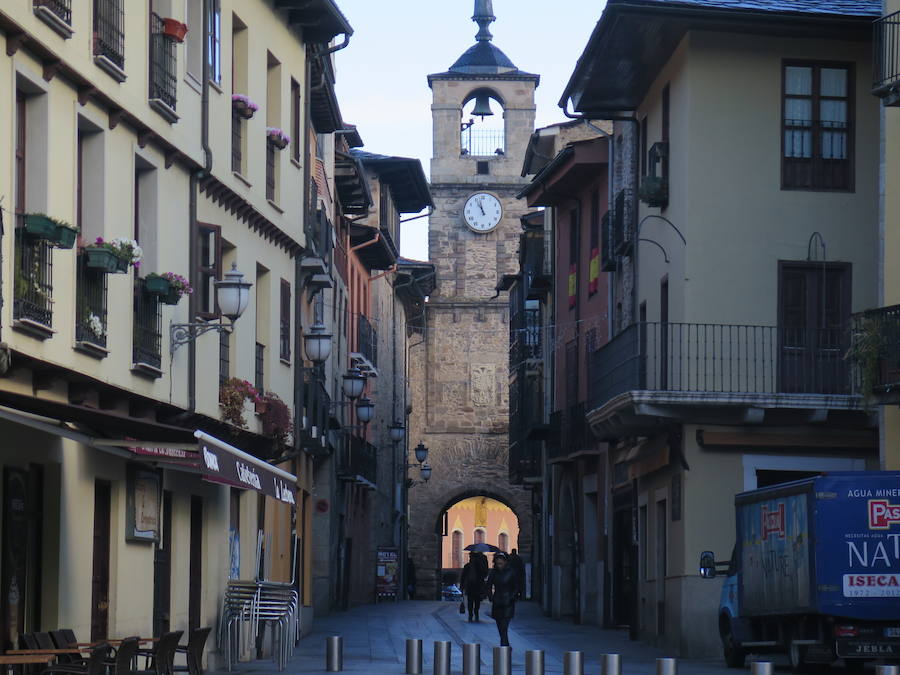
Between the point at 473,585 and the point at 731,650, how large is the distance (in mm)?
17210

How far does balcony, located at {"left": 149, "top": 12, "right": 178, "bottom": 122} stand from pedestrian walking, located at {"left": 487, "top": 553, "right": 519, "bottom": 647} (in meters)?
10.3

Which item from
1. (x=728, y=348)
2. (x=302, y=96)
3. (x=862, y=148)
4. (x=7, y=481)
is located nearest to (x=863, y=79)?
(x=862, y=148)

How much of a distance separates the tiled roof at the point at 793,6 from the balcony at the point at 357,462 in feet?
62.6

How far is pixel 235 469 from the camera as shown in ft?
59.6

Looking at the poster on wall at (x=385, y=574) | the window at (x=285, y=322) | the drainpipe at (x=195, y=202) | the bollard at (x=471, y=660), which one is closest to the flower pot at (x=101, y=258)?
the drainpipe at (x=195, y=202)

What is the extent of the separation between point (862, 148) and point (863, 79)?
1.00 meters

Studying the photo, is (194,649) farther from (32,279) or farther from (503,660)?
(32,279)

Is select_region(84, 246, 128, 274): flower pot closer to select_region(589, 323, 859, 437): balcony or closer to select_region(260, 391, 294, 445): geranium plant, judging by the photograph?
select_region(260, 391, 294, 445): geranium plant

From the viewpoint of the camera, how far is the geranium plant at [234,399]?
76.8 ft

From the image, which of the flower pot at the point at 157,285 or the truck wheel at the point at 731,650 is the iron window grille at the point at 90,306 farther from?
the truck wheel at the point at 731,650

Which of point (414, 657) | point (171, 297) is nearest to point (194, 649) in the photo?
point (414, 657)

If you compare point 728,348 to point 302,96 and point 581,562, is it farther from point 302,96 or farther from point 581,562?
point 581,562

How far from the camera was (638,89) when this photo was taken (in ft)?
100

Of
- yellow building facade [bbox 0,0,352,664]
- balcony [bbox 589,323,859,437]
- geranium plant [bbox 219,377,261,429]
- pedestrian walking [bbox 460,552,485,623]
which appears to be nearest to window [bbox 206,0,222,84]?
yellow building facade [bbox 0,0,352,664]
